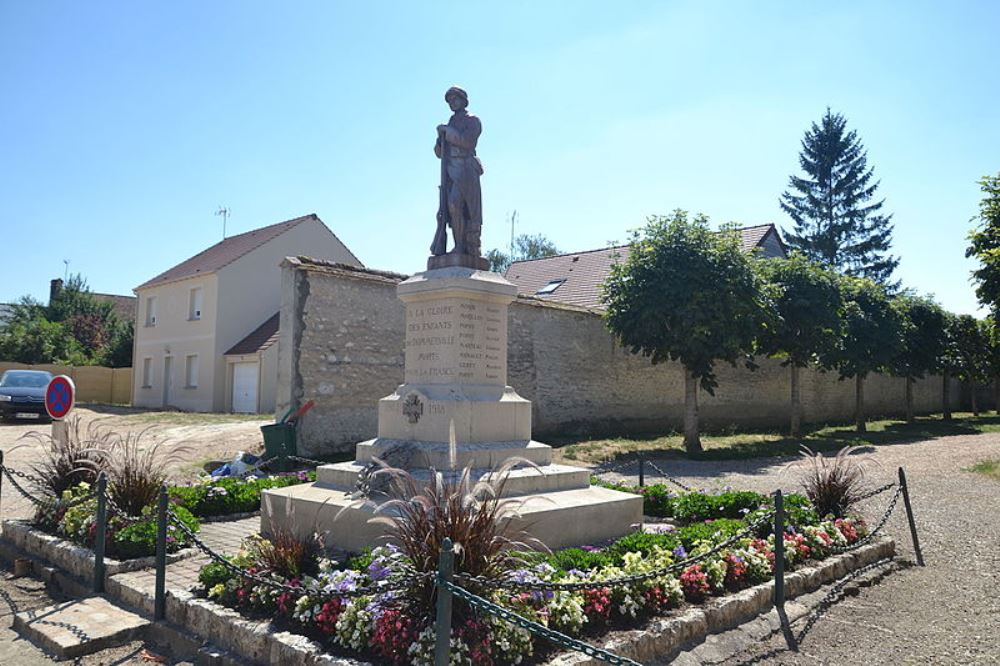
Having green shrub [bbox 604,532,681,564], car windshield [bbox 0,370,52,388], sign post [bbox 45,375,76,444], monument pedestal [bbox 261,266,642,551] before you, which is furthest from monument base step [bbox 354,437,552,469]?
car windshield [bbox 0,370,52,388]

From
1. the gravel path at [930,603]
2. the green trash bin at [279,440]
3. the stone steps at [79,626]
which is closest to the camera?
the gravel path at [930,603]

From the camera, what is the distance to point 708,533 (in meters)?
6.02

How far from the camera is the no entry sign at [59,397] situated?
7.87 metres

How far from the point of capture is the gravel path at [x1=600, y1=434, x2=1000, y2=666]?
4.60 meters

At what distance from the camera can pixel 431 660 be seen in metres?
3.53

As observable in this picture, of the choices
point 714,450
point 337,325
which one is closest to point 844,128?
point 714,450

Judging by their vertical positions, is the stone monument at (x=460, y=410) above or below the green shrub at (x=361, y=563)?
above

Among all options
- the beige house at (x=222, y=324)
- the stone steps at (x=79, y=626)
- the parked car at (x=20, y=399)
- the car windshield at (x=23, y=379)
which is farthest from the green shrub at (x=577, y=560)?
the car windshield at (x=23, y=379)

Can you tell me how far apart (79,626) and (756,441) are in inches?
692

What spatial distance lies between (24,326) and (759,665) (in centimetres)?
4127

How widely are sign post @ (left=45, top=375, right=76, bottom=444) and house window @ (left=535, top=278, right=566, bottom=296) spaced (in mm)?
19020

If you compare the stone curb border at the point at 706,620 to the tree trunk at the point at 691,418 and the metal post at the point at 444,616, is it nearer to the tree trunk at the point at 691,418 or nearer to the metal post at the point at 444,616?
the metal post at the point at 444,616

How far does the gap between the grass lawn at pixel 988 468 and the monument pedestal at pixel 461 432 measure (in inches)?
358

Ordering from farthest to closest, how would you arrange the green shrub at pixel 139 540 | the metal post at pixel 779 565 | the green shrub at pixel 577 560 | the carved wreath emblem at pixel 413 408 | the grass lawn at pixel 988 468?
the grass lawn at pixel 988 468 < the carved wreath emblem at pixel 413 408 < the green shrub at pixel 139 540 < the metal post at pixel 779 565 < the green shrub at pixel 577 560
